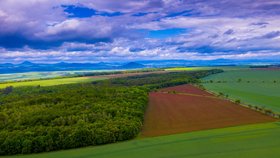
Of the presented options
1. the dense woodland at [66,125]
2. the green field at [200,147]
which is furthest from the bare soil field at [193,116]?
the green field at [200,147]

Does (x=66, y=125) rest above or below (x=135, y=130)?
above

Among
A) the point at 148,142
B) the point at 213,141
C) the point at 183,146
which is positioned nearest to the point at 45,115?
the point at 148,142

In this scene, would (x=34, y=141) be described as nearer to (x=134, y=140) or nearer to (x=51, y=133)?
(x=51, y=133)

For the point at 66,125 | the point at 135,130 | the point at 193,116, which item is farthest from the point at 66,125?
the point at 193,116

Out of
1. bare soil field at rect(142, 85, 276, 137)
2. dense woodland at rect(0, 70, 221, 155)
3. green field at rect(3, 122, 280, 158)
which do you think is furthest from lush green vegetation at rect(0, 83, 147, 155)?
bare soil field at rect(142, 85, 276, 137)

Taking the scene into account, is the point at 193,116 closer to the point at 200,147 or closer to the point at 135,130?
the point at 135,130
